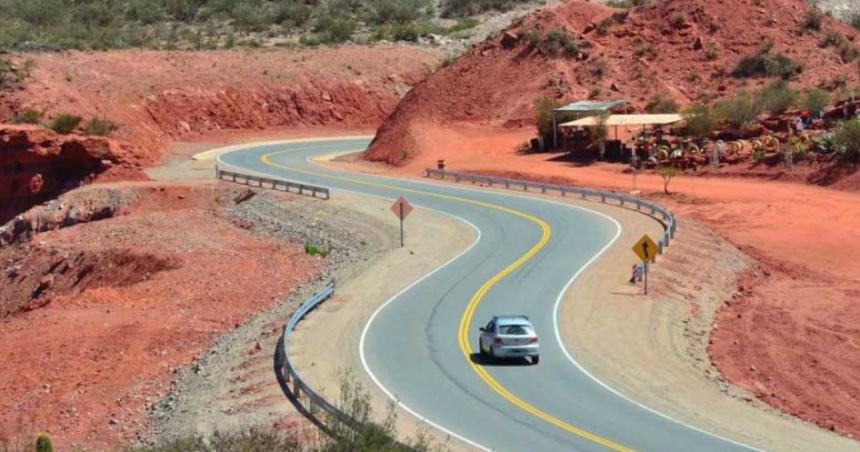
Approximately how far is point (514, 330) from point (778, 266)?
1814 cm

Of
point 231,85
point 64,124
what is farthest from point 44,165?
point 231,85

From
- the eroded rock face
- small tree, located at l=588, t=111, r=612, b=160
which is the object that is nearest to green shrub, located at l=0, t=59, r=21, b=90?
the eroded rock face

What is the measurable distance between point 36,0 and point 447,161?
247 ft

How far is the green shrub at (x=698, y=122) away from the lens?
218 feet

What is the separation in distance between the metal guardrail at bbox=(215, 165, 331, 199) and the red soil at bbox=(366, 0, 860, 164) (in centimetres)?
1358

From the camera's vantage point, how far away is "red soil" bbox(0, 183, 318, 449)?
1163 inches

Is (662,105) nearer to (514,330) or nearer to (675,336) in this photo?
(675,336)

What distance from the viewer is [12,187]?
211ft

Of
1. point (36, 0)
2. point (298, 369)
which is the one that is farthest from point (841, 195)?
point (36, 0)

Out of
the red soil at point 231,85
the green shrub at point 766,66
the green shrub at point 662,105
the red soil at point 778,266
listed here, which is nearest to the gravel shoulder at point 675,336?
the red soil at point 778,266

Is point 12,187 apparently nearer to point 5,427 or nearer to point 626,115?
point 626,115

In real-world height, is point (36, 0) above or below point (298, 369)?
above

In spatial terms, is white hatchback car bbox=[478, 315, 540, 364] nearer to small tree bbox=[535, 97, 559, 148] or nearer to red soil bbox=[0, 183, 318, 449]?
red soil bbox=[0, 183, 318, 449]

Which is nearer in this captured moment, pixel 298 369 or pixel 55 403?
pixel 298 369
